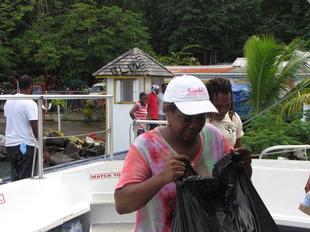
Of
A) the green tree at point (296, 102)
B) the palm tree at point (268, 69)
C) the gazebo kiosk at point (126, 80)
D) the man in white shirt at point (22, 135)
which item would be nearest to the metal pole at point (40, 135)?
the man in white shirt at point (22, 135)

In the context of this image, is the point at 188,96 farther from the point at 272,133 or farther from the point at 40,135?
the point at 272,133

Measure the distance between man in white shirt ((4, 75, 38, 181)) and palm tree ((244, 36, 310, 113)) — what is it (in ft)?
14.7

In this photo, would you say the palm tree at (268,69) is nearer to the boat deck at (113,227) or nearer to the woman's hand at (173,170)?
the boat deck at (113,227)

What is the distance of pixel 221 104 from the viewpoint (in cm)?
369

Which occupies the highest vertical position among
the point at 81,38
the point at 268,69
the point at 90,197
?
the point at 81,38

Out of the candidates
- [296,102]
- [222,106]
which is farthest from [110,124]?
[296,102]

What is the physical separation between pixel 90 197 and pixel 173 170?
361 centimetres

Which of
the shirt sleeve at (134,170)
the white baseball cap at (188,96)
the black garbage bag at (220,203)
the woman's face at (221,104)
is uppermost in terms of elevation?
the white baseball cap at (188,96)

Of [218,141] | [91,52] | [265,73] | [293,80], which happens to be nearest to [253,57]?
[265,73]

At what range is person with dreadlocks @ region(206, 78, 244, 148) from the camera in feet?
11.9

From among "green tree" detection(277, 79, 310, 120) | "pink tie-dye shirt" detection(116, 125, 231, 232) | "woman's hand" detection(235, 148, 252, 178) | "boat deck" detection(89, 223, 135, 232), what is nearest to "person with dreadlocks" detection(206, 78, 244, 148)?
"woman's hand" detection(235, 148, 252, 178)

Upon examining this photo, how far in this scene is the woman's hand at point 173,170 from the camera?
6.21ft

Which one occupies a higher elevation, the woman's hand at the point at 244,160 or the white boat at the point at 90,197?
the woman's hand at the point at 244,160

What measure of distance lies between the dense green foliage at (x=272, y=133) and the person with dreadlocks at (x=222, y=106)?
9.03 ft
